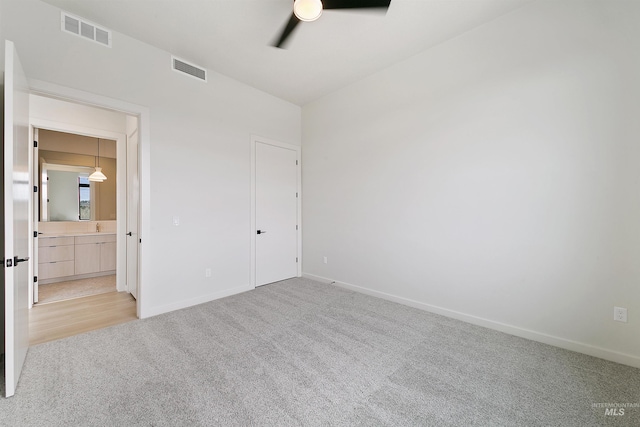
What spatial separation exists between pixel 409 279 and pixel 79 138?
21.0 ft

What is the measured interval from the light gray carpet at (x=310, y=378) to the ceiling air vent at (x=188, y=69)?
307 cm

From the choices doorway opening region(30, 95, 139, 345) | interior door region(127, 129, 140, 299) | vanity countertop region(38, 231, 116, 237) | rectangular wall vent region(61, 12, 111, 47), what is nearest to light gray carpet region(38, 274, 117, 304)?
doorway opening region(30, 95, 139, 345)

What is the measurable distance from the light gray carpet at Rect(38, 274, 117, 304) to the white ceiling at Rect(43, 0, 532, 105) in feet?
12.0

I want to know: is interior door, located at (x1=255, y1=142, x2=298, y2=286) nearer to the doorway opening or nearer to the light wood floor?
the doorway opening

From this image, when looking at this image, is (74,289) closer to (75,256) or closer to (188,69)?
(75,256)

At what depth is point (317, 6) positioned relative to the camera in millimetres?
1884

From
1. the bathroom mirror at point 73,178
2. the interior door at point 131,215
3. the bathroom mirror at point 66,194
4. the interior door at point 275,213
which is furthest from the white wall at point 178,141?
the bathroom mirror at point 66,194

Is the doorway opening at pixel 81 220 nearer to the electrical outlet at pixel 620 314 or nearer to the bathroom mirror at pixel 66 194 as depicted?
the bathroom mirror at pixel 66 194

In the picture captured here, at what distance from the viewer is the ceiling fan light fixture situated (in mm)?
1859

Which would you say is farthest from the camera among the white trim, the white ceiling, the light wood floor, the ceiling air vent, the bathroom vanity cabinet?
the bathroom vanity cabinet

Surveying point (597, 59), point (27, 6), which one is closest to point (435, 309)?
point (597, 59)

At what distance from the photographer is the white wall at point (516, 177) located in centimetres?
208

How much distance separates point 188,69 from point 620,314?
202 inches

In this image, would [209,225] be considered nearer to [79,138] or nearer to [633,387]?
[79,138]
